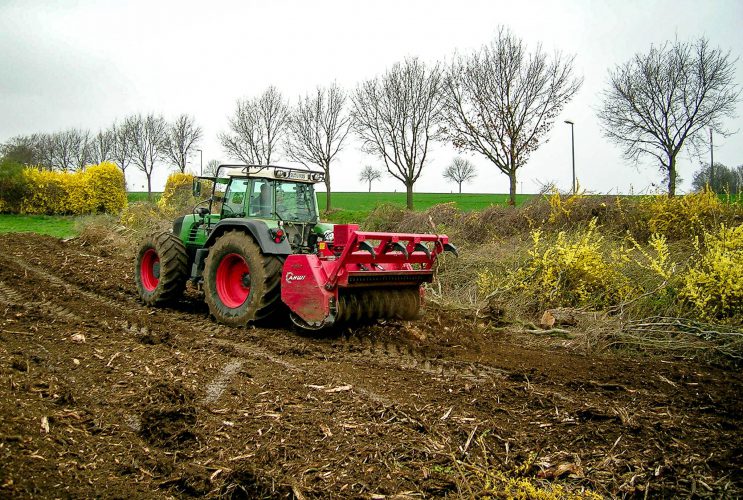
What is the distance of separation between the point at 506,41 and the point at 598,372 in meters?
18.8

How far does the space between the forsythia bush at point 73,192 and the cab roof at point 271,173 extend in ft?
76.7

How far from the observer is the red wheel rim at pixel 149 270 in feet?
29.8

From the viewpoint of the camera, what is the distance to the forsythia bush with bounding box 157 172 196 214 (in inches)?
827

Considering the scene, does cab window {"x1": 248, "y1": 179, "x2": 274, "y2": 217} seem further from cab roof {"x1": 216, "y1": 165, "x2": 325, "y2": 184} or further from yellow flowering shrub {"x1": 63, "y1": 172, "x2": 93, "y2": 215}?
yellow flowering shrub {"x1": 63, "y1": 172, "x2": 93, "y2": 215}

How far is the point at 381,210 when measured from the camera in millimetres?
18375

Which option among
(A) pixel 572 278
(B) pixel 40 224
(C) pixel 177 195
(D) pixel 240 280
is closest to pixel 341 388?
(D) pixel 240 280

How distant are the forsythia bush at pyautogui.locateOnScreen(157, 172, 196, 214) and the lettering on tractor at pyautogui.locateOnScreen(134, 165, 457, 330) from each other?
12241mm

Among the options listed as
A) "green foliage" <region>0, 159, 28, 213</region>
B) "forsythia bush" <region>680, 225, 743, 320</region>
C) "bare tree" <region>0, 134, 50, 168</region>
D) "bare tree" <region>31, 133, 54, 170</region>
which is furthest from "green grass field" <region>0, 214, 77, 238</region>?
"bare tree" <region>31, 133, 54, 170</region>

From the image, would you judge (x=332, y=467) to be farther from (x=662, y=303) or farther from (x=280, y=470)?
(x=662, y=303)

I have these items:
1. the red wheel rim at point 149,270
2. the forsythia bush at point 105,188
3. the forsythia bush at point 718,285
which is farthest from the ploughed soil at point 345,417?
the forsythia bush at point 105,188

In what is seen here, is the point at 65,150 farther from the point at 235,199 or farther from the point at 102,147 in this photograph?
the point at 235,199

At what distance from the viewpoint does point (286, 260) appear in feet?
22.7

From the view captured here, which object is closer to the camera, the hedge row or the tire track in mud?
the tire track in mud

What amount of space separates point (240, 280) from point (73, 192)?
24891 millimetres
